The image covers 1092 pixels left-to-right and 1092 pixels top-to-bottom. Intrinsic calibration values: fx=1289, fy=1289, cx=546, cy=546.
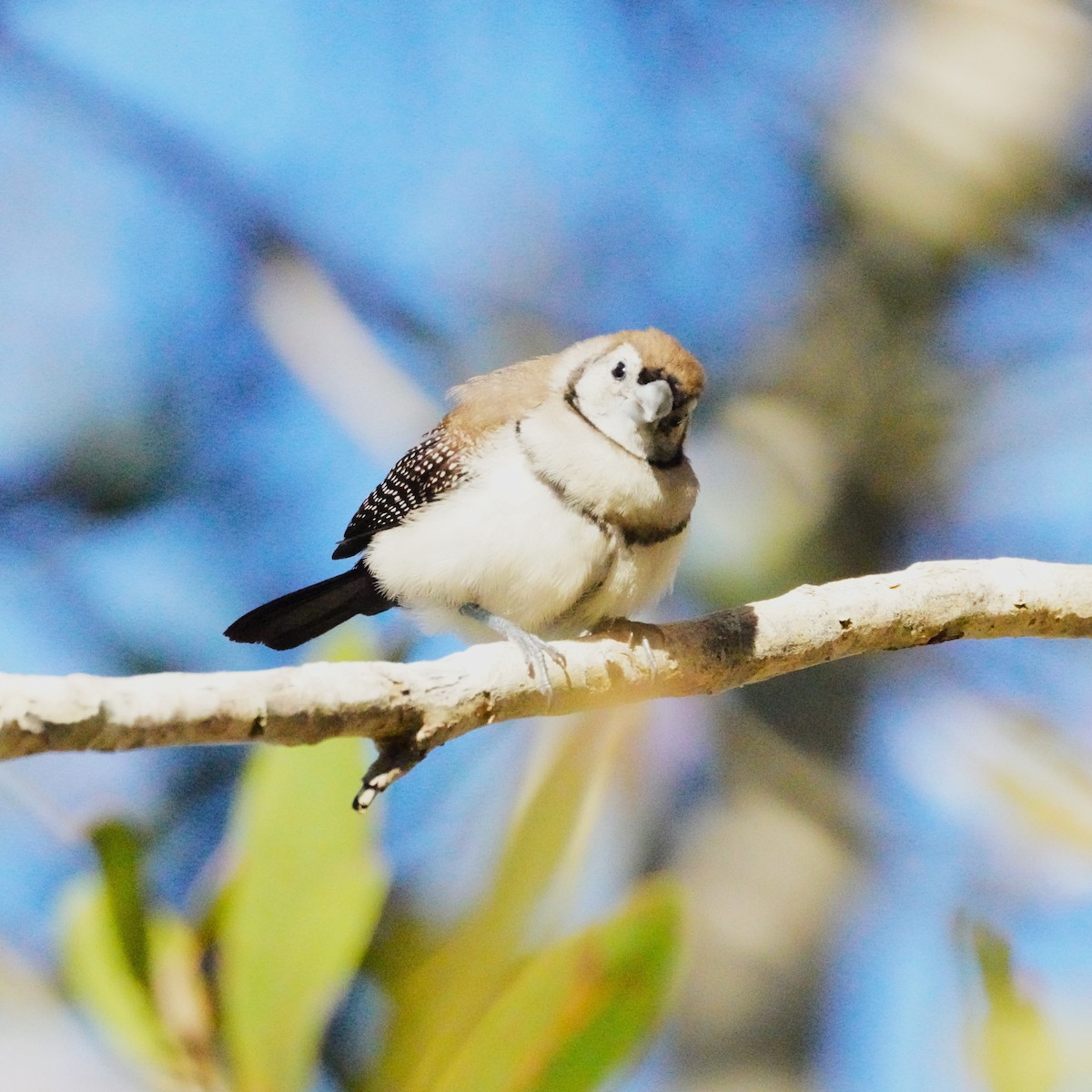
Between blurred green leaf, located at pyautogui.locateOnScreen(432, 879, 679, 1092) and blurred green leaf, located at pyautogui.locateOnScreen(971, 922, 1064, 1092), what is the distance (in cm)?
38

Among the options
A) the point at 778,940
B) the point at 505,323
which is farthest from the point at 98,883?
the point at 505,323

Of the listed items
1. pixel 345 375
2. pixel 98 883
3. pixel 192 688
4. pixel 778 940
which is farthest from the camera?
pixel 345 375

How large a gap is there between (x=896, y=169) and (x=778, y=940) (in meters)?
2.71

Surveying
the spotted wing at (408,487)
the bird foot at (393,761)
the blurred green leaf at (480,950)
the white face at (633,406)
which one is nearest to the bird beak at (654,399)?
the white face at (633,406)

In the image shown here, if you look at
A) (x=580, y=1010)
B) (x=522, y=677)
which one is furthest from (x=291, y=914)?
(x=522, y=677)

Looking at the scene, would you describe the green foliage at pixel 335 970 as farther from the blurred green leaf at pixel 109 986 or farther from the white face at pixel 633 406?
the white face at pixel 633 406

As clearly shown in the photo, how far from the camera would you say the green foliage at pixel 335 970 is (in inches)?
44.5

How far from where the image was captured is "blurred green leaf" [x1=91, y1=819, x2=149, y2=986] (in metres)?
1.18

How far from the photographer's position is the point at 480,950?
123cm

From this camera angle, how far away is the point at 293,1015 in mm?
1123

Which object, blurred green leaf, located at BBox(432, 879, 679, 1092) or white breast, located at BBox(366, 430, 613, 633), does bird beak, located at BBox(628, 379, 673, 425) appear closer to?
white breast, located at BBox(366, 430, 613, 633)

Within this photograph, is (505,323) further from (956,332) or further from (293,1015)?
(293,1015)

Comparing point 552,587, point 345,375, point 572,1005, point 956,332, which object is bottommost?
point 572,1005

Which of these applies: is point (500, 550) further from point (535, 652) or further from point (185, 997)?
point (185, 997)
